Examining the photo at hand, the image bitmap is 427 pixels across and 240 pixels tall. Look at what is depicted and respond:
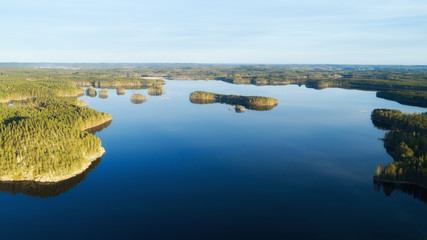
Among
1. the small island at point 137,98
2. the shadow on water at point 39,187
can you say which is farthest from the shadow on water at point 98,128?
the small island at point 137,98

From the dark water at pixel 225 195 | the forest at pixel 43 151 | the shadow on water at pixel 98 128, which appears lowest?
the dark water at pixel 225 195

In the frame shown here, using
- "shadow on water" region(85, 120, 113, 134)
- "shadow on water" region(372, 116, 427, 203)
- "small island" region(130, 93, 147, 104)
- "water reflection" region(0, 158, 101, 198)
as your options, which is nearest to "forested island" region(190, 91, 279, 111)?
"small island" region(130, 93, 147, 104)

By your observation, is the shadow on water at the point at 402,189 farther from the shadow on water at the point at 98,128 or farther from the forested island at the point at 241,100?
the forested island at the point at 241,100

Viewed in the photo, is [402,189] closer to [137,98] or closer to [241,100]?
[241,100]

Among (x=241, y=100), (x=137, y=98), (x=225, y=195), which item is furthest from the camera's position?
(x=137, y=98)

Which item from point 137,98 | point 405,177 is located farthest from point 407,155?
point 137,98

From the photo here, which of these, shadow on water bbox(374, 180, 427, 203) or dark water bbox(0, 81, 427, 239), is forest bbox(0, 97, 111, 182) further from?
shadow on water bbox(374, 180, 427, 203)
